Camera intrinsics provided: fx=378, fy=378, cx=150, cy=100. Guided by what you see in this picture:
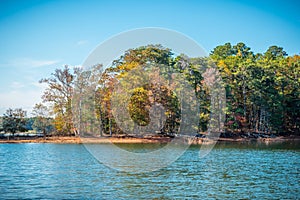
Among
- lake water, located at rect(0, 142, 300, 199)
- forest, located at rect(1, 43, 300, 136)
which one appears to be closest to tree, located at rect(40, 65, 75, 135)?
forest, located at rect(1, 43, 300, 136)

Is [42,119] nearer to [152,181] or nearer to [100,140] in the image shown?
[100,140]

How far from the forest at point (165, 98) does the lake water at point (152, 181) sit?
847 inches

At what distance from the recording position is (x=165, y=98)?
150ft

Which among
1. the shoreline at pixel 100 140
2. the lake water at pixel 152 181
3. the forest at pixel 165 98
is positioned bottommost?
the lake water at pixel 152 181

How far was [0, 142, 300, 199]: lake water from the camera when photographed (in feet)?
47.2

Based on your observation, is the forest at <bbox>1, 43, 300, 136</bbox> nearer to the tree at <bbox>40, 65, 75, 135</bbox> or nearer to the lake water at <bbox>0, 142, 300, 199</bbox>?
the tree at <bbox>40, 65, 75, 135</bbox>

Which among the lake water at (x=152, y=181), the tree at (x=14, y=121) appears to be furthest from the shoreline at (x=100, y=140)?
the lake water at (x=152, y=181)

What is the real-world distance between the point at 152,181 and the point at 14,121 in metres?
31.4

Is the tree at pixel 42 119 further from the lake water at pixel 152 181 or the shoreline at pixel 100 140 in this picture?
the lake water at pixel 152 181

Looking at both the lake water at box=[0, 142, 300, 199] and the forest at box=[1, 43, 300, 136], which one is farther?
the forest at box=[1, 43, 300, 136]

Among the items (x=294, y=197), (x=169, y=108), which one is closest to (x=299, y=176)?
(x=294, y=197)

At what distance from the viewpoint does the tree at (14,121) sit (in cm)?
4369

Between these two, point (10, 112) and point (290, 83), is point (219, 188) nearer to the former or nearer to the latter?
point (10, 112)

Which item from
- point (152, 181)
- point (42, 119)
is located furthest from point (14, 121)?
point (152, 181)
